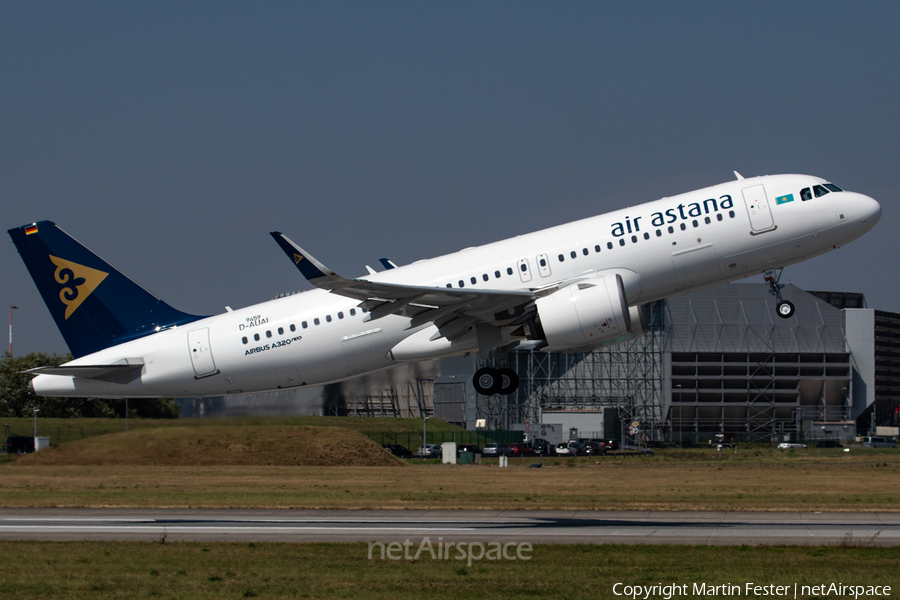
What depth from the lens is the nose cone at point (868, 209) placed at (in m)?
30.9

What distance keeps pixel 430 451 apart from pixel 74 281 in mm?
44405

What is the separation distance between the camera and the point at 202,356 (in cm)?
3328

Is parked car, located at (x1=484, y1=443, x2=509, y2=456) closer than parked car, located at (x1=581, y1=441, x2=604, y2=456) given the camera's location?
Yes

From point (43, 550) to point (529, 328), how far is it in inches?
600

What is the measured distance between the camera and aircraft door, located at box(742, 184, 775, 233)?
30344mm

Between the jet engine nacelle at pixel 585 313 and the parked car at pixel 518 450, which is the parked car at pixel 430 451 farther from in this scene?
the jet engine nacelle at pixel 585 313

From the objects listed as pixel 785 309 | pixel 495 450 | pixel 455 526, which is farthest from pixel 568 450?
pixel 455 526

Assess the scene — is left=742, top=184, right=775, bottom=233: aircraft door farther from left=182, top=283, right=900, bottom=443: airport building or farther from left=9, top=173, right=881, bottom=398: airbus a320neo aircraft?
left=182, top=283, right=900, bottom=443: airport building

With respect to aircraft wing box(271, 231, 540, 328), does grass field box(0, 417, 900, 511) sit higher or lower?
lower

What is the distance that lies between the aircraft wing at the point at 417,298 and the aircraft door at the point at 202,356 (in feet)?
20.0

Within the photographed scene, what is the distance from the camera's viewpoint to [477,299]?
2997 cm

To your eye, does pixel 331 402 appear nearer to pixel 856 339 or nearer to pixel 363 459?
pixel 363 459

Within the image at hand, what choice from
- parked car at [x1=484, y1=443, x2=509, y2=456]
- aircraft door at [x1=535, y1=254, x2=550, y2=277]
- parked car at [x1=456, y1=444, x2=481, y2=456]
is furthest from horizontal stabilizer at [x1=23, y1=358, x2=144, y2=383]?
parked car at [x1=484, y1=443, x2=509, y2=456]

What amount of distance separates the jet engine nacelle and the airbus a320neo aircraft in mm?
40
